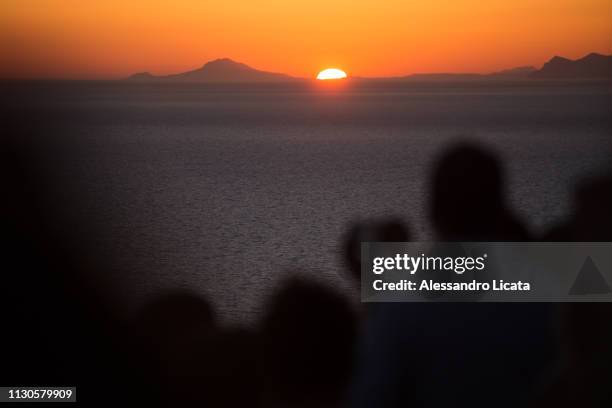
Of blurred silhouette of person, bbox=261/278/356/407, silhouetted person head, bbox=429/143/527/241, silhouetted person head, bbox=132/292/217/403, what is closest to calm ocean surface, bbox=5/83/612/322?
silhouetted person head, bbox=429/143/527/241

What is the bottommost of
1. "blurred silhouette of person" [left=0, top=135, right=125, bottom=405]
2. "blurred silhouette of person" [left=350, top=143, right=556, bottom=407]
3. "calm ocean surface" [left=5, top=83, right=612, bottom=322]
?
"blurred silhouette of person" [left=350, top=143, right=556, bottom=407]

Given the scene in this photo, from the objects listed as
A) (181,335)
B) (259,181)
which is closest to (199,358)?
(181,335)

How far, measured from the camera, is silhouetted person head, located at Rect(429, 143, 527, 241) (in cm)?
152

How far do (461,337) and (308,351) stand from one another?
3.78 meters

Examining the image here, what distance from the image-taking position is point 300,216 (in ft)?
67.4

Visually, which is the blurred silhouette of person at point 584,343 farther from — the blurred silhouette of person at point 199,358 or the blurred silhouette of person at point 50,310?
the blurred silhouette of person at point 50,310

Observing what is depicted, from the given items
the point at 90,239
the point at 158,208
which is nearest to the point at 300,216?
the point at 158,208

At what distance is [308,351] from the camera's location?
5203 mm

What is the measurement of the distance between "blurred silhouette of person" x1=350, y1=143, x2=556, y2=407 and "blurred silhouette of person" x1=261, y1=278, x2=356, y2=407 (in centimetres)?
54

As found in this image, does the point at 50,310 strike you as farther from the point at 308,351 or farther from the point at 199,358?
the point at 199,358

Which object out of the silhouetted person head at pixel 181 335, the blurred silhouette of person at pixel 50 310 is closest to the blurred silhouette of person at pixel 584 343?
the silhouetted person head at pixel 181 335

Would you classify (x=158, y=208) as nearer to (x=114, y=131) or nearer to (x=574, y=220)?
(x=574, y=220)

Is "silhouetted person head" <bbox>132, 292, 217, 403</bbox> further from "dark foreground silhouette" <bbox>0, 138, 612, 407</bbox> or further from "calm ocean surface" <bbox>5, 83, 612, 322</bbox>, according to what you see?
"calm ocean surface" <bbox>5, 83, 612, 322</bbox>

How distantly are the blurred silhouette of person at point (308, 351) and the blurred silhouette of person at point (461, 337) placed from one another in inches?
21.2
